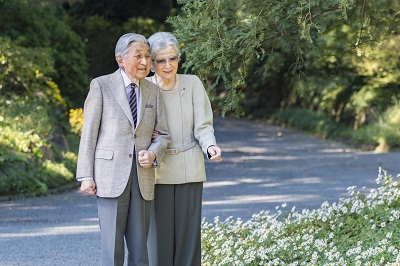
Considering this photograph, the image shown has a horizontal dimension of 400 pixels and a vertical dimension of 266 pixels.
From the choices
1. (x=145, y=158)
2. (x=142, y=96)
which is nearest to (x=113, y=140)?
(x=145, y=158)

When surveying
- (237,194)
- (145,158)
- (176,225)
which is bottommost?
(237,194)

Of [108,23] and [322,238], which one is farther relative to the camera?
[108,23]

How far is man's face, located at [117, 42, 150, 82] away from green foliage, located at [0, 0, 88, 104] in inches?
503

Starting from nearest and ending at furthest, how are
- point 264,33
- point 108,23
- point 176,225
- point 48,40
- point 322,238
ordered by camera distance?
1. point 176,225
2. point 264,33
3. point 322,238
4. point 48,40
5. point 108,23

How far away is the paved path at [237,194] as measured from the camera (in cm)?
907

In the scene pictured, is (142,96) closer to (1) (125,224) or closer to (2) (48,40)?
(1) (125,224)

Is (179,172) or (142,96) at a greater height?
(142,96)

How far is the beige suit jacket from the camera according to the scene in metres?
5.43

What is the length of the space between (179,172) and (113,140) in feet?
1.67

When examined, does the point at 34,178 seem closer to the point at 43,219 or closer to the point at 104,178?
the point at 43,219

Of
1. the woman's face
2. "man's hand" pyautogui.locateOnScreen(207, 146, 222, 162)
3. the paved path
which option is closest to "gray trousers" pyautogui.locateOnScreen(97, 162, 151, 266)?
"man's hand" pyautogui.locateOnScreen(207, 146, 222, 162)

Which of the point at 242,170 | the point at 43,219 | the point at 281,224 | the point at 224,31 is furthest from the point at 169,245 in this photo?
the point at 242,170

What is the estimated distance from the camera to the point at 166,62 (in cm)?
569

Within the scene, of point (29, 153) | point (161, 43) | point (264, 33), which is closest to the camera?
point (161, 43)
